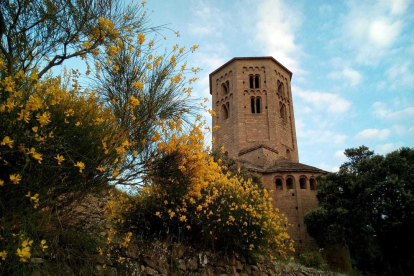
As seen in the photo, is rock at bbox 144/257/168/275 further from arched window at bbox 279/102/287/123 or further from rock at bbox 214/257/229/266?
arched window at bbox 279/102/287/123

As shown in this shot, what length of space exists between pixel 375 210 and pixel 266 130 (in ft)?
39.9

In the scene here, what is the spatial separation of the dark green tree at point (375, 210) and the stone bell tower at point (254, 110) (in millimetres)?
7013

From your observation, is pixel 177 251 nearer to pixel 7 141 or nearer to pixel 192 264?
pixel 192 264

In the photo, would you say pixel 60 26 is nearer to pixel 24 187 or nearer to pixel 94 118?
pixel 94 118

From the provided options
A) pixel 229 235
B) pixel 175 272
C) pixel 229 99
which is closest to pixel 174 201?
pixel 175 272

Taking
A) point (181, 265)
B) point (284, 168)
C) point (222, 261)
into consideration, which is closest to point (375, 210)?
point (284, 168)

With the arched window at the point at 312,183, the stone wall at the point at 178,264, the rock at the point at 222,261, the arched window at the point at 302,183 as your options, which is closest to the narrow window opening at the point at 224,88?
the arched window at the point at 302,183

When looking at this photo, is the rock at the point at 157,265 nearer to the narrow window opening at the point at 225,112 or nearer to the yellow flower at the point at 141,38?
the yellow flower at the point at 141,38

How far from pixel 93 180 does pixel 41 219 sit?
2.84 ft

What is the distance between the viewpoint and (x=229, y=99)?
105 feet

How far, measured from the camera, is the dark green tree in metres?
19.1

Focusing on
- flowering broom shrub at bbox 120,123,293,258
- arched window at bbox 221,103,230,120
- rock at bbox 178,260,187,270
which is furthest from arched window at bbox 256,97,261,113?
rock at bbox 178,260,187,270

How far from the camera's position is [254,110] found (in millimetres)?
31016

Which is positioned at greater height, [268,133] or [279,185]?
[268,133]
